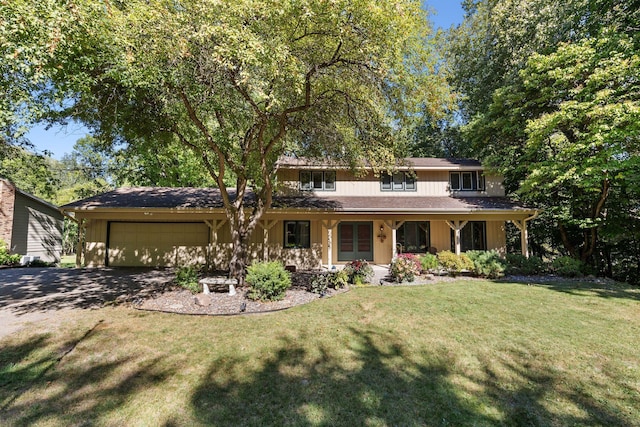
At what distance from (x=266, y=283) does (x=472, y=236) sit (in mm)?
10914

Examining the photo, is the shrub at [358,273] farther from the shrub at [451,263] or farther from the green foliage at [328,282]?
the shrub at [451,263]

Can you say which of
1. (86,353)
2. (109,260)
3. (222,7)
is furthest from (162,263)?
(222,7)

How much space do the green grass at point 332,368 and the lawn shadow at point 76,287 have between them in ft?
4.52

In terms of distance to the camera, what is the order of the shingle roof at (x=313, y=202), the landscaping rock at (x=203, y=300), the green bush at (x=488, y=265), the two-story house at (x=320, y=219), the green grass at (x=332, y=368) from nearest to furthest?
the green grass at (x=332, y=368) < the landscaping rock at (x=203, y=300) < the green bush at (x=488, y=265) < the shingle roof at (x=313, y=202) < the two-story house at (x=320, y=219)

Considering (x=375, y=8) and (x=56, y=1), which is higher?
(x=375, y=8)

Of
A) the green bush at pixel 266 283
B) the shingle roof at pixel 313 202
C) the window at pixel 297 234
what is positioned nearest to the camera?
the green bush at pixel 266 283

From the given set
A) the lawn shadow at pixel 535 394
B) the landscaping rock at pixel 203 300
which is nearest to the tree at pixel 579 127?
the lawn shadow at pixel 535 394

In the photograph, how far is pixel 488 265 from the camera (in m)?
11.0

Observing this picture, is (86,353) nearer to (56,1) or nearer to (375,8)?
(56,1)

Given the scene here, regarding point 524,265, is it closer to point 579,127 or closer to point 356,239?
point 579,127

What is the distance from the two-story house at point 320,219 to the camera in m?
12.4

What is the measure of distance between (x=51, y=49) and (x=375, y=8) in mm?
5340

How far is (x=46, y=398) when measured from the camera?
3.56 m

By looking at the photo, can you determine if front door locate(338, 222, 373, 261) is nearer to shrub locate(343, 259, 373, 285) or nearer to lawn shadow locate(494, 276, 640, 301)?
shrub locate(343, 259, 373, 285)
